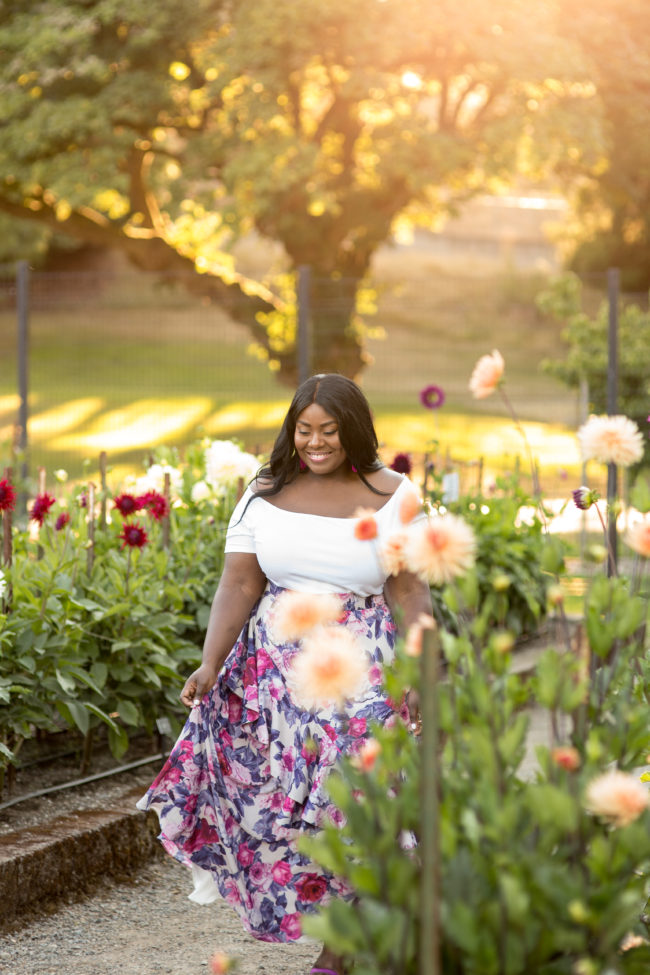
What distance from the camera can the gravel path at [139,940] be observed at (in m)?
3.05

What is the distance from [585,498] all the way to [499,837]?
93 centimetres

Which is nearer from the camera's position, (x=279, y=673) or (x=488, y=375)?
(x=488, y=375)

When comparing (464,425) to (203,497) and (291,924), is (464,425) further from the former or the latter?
(291,924)

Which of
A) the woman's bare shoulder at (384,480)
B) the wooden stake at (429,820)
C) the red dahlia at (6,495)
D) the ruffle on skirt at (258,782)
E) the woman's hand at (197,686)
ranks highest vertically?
the woman's bare shoulder at (384,480)

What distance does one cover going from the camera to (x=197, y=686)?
9.11ft

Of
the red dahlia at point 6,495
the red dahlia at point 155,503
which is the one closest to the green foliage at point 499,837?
the red dahlia at point 6,495

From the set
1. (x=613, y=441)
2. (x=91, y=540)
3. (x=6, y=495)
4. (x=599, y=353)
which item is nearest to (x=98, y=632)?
(x=91, y=540)

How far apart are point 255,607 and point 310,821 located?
51cm

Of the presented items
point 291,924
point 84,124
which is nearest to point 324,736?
point 291,924

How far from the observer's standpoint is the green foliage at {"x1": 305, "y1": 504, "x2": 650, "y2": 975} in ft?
4.97

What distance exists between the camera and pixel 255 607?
2969mm

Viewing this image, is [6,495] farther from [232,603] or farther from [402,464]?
[402,464]

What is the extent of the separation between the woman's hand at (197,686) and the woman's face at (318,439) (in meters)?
0.51

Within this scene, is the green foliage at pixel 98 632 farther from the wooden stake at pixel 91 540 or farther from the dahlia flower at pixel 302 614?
the dahlia flower at pixel 302 614
